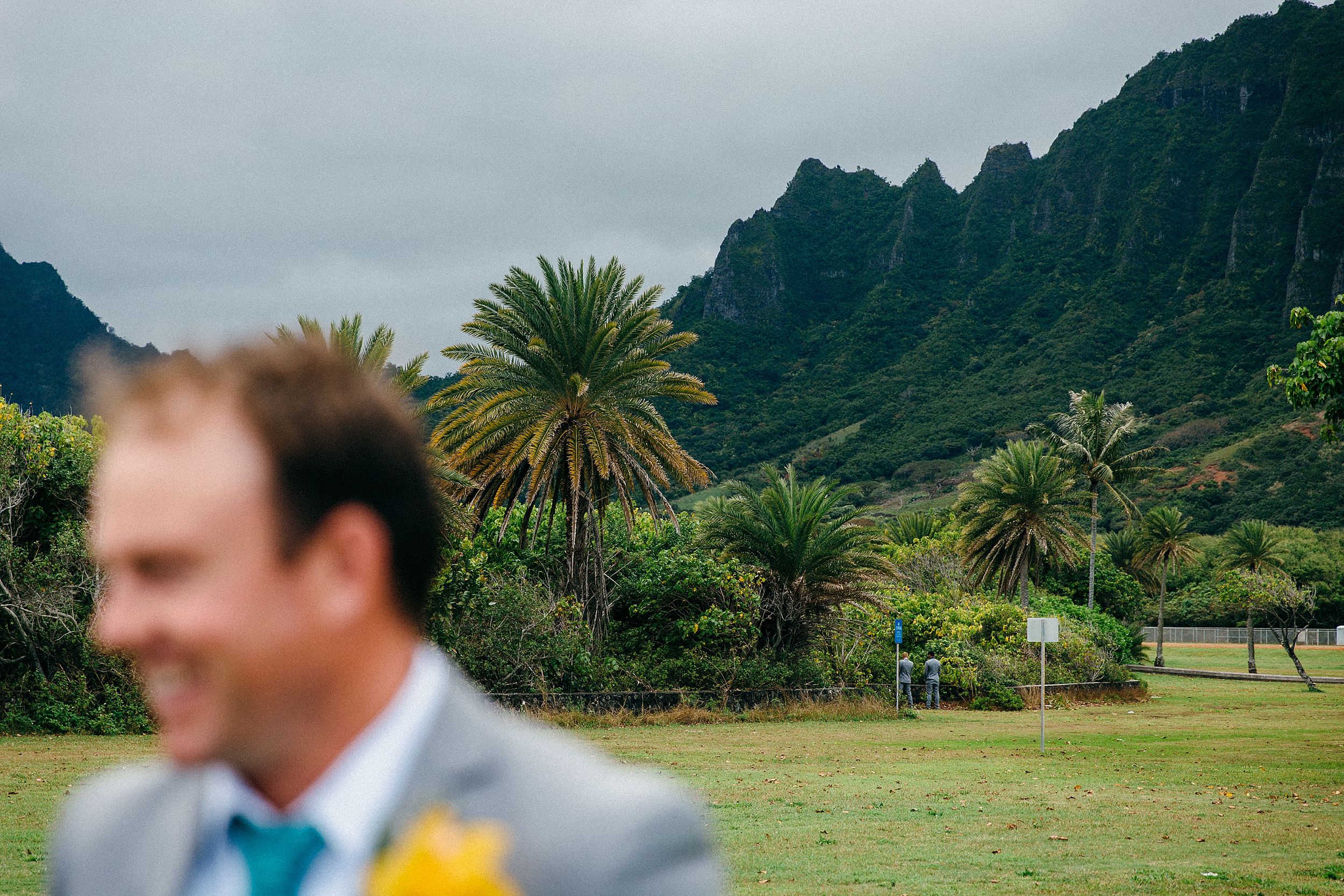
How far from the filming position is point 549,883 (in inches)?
30.2

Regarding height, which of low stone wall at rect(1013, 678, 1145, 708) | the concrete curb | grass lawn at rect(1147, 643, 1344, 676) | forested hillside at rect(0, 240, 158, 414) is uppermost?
forested hillside at rect(0, 240, 158, 414)

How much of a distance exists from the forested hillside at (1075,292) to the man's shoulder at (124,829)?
10570cm

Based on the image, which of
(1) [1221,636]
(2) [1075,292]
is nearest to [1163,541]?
(1) [1221,636]

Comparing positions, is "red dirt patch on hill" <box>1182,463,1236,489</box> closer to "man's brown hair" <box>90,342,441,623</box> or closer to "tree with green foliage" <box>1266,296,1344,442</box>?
"tree with green foliage" <box>1266,296,1344,442</box>

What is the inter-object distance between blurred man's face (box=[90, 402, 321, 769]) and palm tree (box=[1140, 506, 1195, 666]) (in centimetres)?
7136

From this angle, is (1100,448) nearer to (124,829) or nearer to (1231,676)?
(1231,676)

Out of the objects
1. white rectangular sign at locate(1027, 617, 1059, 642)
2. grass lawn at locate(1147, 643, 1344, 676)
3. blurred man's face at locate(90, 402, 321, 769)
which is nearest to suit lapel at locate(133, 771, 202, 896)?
blurred man's face at locate(90, 402, 321, 769)

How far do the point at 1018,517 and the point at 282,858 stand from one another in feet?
154

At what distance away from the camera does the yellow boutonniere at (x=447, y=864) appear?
68 cm

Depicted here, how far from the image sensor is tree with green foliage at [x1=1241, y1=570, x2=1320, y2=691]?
48.7 m

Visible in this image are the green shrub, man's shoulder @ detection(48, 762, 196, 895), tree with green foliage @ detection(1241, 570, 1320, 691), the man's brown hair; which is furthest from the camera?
tree with green foliage @ detection(1241, 570, 1320, 691)

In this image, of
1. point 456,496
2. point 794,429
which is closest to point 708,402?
point 456,496

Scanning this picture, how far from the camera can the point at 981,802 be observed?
49.6ft

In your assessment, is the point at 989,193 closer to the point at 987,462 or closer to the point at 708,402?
the point at 987,462
